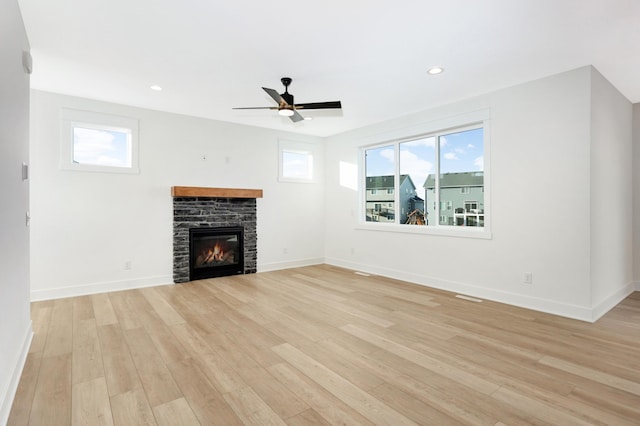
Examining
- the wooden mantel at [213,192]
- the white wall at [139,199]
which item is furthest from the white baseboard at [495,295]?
the wooden mantel at [213,192]

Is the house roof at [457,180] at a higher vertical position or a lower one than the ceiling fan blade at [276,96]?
lower

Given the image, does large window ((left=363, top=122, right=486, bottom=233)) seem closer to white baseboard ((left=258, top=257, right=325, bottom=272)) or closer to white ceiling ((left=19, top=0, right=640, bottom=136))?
white ceiling ((left=19, top=0, right=640, bottom=136))

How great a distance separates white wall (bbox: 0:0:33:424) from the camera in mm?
1981

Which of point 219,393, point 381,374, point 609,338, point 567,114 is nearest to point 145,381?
point 219,393

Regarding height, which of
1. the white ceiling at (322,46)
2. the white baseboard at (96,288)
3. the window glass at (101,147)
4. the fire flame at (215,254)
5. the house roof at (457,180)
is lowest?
the white baseboard at (96,288)

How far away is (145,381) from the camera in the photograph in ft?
7.51

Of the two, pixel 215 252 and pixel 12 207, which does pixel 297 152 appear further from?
pixel 12 207

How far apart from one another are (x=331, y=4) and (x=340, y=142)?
4.26 metres

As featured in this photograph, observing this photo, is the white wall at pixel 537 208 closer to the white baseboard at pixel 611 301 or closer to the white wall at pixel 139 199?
the white baseboard at pixel 611 301

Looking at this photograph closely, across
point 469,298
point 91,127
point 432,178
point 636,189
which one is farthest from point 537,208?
point 91,127

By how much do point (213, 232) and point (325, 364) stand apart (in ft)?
12.3

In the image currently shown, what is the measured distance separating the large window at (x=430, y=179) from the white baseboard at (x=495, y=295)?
85 cm

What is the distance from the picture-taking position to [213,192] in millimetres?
5449

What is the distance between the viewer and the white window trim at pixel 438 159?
14.2 feet
